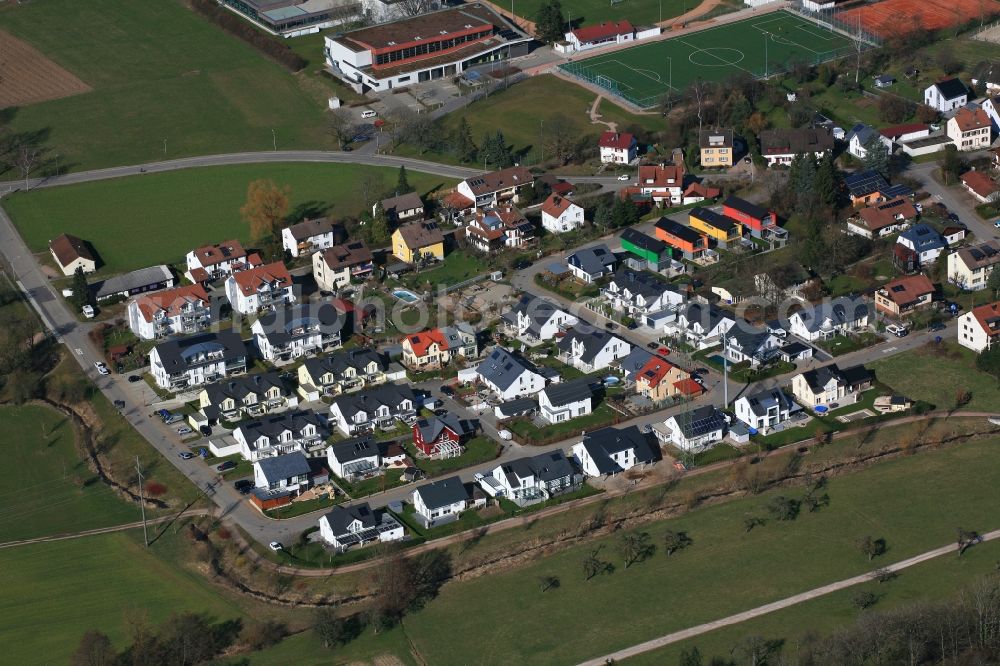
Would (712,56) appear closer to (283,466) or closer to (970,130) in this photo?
(970,130)

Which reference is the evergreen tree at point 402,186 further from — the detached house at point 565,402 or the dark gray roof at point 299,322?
the detached house at point 565,402

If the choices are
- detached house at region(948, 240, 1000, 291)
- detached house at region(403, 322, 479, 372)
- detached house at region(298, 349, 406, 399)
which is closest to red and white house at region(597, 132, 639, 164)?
detached house at region(948, 240, 1000, 291)

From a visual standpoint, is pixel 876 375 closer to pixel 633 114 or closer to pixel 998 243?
pixel 998 243

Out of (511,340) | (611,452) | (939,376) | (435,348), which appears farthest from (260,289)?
(939,376)

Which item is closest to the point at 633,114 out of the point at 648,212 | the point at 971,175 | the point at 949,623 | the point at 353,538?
the point at 648,212

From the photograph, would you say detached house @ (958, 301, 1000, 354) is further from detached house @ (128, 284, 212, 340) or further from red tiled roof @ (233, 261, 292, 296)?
detached house @ (128, 284, 212, 340)

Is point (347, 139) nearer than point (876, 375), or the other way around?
point (876, 375)
